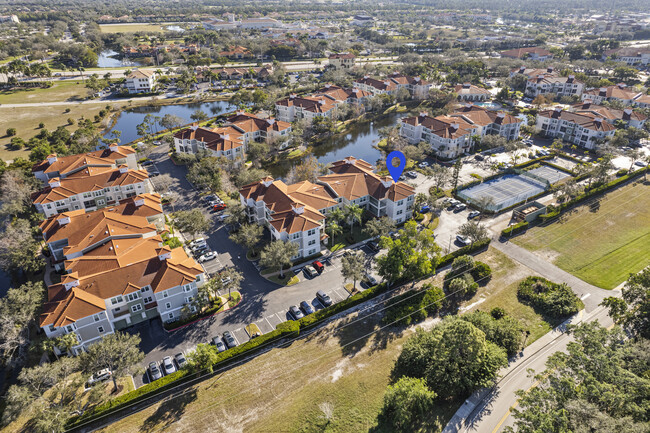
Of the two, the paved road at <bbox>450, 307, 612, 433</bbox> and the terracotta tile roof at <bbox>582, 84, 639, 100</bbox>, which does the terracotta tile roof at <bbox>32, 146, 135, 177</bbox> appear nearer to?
the paved road at <bbox>450, 307, 612, 433</bbox>

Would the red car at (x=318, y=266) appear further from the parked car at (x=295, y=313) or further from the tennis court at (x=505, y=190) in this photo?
the tennis court at (x=505, y=190)

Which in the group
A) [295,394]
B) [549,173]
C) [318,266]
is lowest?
[295,394]

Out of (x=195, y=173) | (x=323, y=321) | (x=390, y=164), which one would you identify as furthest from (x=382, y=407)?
(x=195, y=173)

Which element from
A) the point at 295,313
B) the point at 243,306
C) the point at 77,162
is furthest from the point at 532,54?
the point at 77,162

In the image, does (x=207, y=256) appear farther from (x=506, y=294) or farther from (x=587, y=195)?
(x=587, y=195)

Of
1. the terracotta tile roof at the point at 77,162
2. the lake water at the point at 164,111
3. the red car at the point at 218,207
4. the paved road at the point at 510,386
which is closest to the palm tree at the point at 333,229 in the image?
the red car at the point at 218,207

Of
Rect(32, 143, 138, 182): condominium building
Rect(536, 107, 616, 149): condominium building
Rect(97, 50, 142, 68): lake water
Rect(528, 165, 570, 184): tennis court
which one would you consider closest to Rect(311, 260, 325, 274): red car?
Rect(32, 143, 138, 182): condominium building
